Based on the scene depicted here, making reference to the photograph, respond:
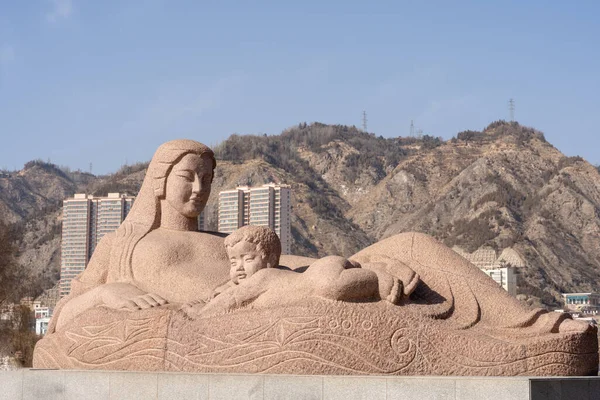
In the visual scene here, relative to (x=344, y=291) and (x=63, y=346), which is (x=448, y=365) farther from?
(x=63, y=346)

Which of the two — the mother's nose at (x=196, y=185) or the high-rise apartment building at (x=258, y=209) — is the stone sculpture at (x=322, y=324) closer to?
the mother's nose at (x=196, y=185)

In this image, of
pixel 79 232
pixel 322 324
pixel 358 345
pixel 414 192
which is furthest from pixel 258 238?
pixel 414 192

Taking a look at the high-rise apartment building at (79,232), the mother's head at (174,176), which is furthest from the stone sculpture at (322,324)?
the high-rise apartment building at (79,232)

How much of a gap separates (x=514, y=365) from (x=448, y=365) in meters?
0.52

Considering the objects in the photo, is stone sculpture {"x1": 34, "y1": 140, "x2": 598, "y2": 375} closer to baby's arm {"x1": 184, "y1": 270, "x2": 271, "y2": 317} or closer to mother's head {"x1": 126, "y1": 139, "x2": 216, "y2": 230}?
baby's arm {"x1": 184, "y1": 270, "x2": 271, "y2": 317}

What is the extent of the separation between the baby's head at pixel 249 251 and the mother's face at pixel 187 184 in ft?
3.69

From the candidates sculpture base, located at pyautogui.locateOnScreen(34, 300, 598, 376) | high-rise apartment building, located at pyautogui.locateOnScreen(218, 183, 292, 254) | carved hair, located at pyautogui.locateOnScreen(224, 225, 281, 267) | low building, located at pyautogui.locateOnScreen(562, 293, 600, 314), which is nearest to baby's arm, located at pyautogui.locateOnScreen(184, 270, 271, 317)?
sculpture base, located at pyautogui.locateOnScreen(34, 300, 598, 376)

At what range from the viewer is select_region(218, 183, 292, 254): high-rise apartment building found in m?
41.3

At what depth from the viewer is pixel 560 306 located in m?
54.4

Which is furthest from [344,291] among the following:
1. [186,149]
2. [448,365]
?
A: [186,149]

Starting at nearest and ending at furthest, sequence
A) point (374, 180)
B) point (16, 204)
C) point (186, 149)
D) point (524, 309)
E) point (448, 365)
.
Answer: point (448, 365) < point (524, 309) < point (186, 149) < point (16, 204) < point (374, 180)

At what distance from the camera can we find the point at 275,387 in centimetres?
663

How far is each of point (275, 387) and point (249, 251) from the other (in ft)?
4.63

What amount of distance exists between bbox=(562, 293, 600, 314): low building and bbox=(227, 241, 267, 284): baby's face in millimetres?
46790
